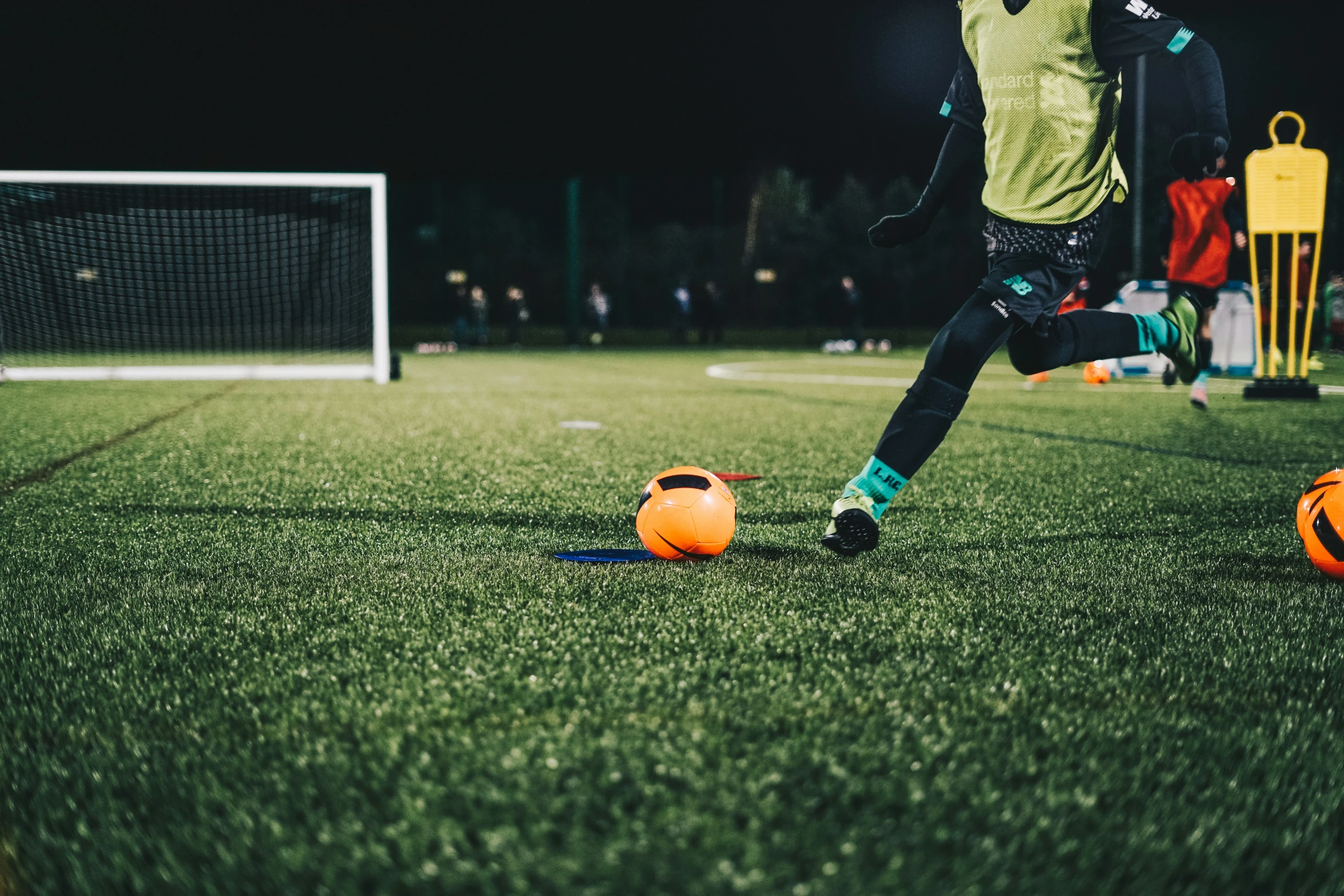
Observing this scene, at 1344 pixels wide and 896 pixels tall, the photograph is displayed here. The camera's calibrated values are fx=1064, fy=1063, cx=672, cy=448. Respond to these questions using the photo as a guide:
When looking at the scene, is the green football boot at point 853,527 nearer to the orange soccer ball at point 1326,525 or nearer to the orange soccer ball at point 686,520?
the orange soccer ball at point 686,520

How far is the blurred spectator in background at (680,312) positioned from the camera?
28.4 m

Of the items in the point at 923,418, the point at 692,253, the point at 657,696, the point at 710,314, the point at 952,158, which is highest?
the point at 692,253

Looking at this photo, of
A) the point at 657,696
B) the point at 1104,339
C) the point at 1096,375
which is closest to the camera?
the point at 657,696

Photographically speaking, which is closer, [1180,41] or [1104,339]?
[1180,41]

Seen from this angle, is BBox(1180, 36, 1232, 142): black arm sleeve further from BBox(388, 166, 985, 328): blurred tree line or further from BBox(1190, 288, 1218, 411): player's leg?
BBox(388, 166, 985, 328): blurred tree line

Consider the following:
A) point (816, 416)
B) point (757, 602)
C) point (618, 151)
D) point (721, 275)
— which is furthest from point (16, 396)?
point (721, 275)

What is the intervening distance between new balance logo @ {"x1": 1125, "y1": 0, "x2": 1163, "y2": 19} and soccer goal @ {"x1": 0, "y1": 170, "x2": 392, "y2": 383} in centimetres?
1071

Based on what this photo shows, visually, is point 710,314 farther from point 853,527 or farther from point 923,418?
point 853,527

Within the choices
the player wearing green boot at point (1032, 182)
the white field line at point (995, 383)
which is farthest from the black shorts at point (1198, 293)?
the white field line at point (995, 383)

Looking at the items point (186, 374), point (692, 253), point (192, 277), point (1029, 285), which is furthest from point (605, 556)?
point (692, 253)

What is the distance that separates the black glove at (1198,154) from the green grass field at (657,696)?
115 centimetres

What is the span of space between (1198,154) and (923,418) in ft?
3.37

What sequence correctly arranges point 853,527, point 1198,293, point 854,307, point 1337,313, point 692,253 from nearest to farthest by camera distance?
point 853,527 → point 1198,293 → point 1337,313 → point 854,307 → point 692,253

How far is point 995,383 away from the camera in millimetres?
13023
